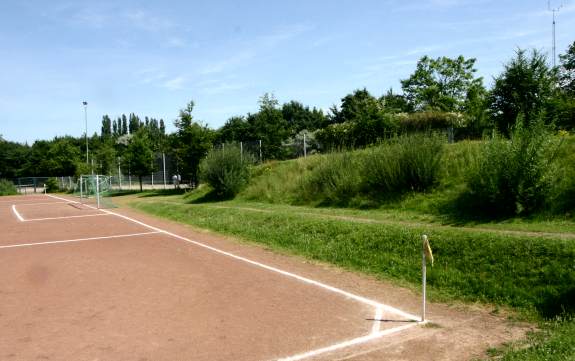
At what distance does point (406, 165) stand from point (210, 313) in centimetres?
1036

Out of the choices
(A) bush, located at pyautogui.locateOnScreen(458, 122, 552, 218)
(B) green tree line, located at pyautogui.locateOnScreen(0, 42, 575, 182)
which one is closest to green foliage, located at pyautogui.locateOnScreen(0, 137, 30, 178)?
(B) green tree line, located at pyautogui.locateOnScreen(0, 42, 575, 182)

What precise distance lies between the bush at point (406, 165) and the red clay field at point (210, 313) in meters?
6.28

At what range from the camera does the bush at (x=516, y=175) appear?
35.1ft

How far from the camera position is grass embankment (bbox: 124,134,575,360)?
22.8 ft

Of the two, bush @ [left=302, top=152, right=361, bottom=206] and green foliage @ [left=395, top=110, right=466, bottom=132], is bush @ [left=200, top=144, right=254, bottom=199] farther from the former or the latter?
green foliage @ [left=395, top=110, right=466, bottom=132]

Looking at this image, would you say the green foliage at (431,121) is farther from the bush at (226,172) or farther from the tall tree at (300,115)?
the tall tree at (300,115)

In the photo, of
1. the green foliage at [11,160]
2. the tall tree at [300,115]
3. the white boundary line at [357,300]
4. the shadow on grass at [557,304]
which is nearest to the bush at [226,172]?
the white boundary line at [357,300]

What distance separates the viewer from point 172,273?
9.57 metres

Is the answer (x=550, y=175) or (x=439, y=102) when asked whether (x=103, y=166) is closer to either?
(x=439, y=102)

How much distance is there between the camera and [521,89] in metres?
16.9

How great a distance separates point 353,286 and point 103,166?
167 feet

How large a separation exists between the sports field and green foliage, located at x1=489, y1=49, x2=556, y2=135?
36.2 ft

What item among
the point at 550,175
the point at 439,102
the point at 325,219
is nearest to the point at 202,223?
the point at 325,219

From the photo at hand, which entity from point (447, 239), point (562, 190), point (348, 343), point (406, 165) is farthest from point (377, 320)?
point (406, 165)
